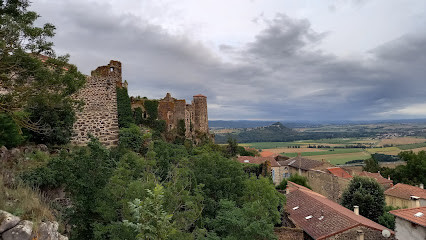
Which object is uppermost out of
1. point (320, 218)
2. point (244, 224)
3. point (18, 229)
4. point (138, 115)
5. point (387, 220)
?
point (138, 115)

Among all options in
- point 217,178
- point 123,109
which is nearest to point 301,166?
point 217,178

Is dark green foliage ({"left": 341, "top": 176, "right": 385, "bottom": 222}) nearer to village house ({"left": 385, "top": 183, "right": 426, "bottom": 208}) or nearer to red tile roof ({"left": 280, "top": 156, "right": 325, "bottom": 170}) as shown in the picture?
village house ({"left": 385, "top": 183, "right": 426, "bottom": 208})

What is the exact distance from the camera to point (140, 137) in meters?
20.3

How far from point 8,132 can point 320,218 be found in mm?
20789

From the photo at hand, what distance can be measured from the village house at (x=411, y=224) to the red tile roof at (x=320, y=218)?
1.20 meters

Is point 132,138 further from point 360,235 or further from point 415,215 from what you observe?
point 415,215

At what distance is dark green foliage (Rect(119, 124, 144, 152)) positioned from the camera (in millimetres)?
19531

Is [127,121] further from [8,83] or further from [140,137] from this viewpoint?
[8,83]

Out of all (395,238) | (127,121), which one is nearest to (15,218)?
(127,121)

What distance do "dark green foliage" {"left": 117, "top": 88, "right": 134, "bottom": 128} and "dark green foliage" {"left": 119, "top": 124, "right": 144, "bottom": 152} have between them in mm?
1057

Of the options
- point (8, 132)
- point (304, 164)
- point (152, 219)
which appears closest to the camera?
point (152, 219)

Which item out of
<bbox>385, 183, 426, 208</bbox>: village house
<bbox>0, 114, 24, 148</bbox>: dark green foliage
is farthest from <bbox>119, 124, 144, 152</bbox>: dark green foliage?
<bbox>385, 183, 426, 208</bbox>: village house

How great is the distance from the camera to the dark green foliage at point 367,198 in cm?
2633

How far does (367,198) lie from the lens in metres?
26.2
